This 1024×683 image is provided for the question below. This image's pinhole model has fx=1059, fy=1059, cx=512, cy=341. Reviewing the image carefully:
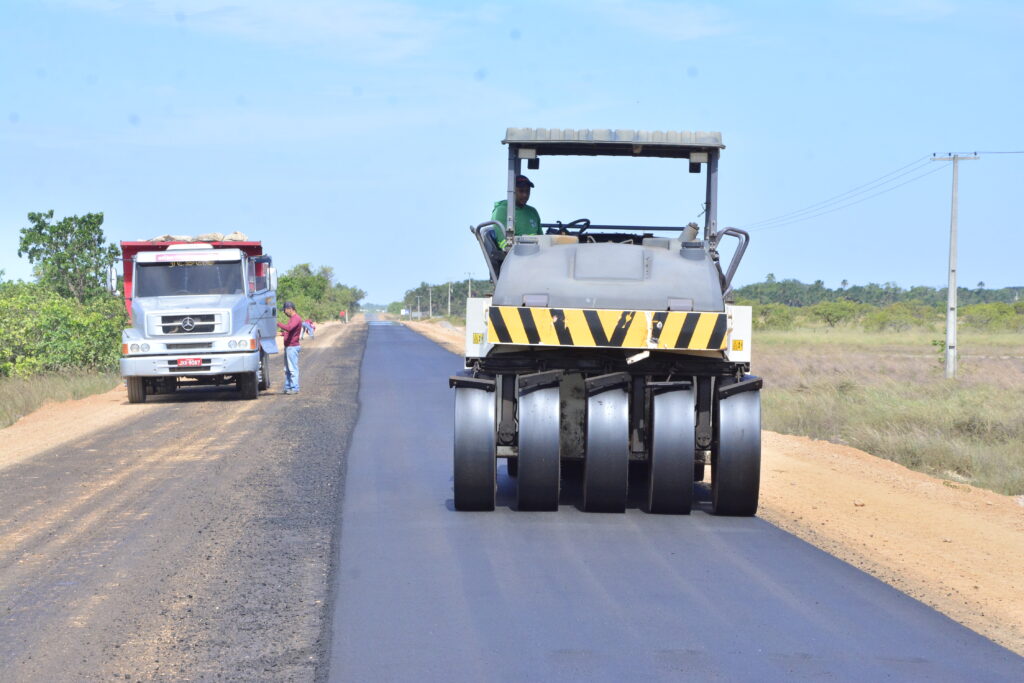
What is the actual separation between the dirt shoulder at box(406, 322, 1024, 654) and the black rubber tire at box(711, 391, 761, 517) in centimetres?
40

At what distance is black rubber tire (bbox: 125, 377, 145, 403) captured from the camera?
62.1 ft

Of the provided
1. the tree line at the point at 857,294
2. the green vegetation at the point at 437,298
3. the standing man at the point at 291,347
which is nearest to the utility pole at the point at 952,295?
the standing man at the point at 291,347

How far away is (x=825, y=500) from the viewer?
31.0ft

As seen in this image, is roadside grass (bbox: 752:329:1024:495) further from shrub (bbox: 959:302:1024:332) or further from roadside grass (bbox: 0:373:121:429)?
shrub (bbox: 959:302:1024:332)

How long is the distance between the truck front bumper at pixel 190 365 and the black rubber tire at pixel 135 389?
209 mm

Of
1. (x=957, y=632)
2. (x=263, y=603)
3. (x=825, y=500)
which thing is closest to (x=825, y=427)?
(x=825, y=500)

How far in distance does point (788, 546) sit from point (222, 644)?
396 cm

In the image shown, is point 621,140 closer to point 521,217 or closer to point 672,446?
point 521,217

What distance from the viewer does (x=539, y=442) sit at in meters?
8.05

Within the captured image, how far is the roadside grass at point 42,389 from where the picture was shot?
18.0 meters

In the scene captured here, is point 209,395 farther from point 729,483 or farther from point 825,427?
point 729,483

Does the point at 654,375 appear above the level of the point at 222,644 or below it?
above

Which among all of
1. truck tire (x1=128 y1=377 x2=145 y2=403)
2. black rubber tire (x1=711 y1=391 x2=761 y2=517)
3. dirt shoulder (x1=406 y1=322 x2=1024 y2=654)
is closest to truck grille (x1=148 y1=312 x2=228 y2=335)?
truck tire (x1=128 y1=377 x2=145 y2=403)

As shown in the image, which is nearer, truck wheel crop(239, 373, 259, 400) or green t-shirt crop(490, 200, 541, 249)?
green t-shirt crop(490, 200, 541, 249)
